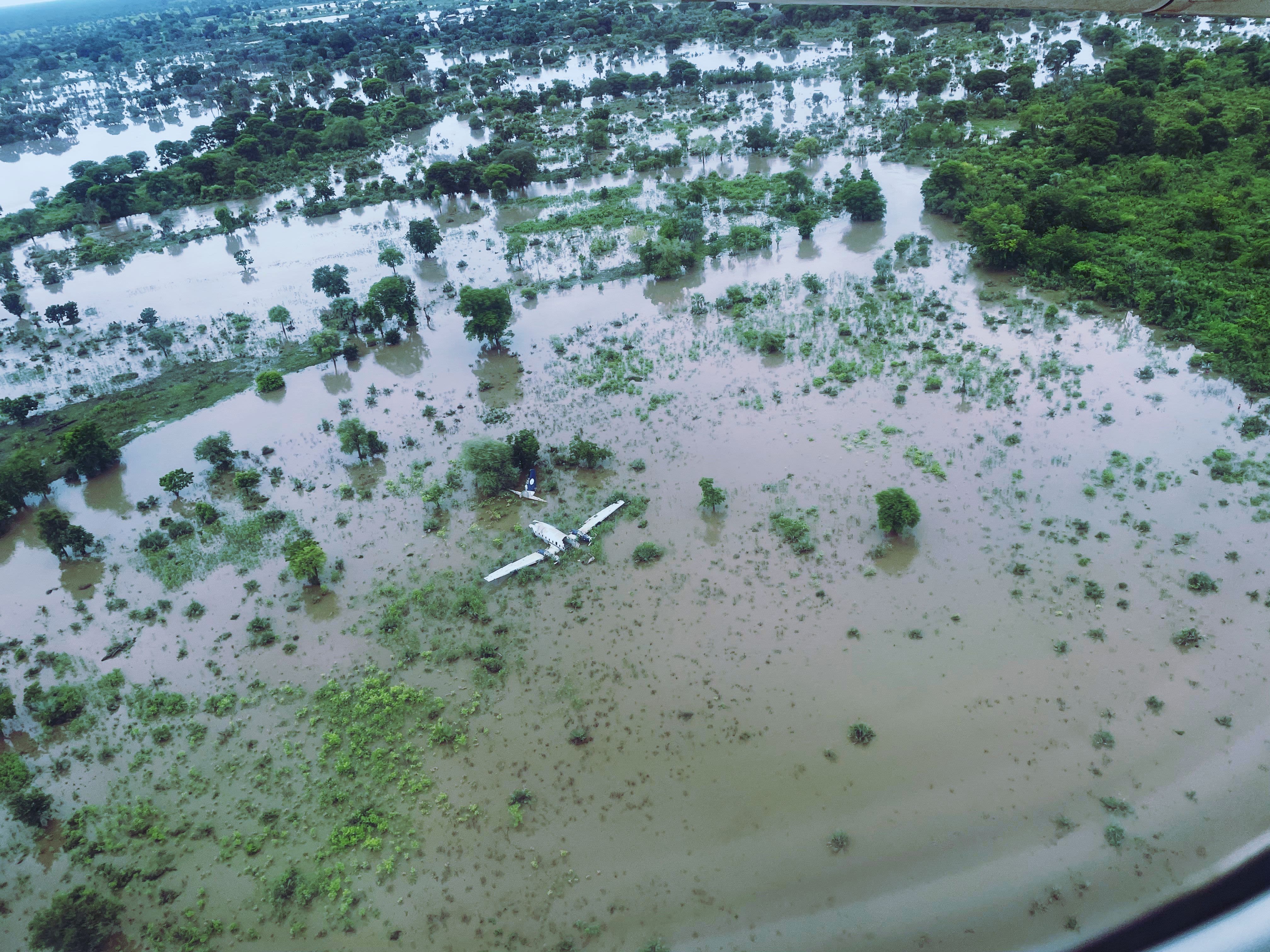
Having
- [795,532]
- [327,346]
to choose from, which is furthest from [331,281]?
[795,532]

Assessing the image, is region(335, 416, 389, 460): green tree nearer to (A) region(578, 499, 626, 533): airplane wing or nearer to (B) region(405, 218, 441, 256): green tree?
(A) region(578, 499, 626, 533): airplane wing

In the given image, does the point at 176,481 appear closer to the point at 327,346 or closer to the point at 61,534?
the point at 61,534

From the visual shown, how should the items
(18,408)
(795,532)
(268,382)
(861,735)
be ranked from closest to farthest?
(861,735)
(795,532)
(18,408)
(268,382)

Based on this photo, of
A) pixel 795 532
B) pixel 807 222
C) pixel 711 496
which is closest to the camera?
pixel 795 532

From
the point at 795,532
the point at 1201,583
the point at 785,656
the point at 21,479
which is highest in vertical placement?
the point at 21,479

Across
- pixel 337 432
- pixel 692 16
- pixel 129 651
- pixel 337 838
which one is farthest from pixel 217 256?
pixel 692 16

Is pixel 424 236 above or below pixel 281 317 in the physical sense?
above
